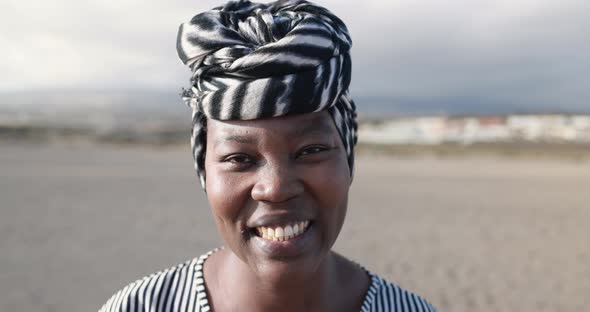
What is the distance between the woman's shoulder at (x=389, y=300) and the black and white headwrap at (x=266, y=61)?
44 centimetres

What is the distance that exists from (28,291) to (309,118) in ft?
23.9

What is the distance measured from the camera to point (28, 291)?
23.8 feet

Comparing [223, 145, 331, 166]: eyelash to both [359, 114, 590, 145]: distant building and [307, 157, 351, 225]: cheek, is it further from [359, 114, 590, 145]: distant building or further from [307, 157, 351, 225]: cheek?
[359, 114, 590, 145]: distant building

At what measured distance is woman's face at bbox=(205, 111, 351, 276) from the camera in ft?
3.83

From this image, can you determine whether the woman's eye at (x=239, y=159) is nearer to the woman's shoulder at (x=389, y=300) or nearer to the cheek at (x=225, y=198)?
the cheek at (x=225, y=198)

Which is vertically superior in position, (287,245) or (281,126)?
(281,126)

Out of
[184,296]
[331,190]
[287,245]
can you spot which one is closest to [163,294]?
[184,296]

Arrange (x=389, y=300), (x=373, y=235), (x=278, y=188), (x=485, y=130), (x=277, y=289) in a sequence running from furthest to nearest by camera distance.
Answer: (x=485, y=130) < (x=373, y=235) < (x=389, y=300) < (x=277, y=289) < (x=278, y=188)

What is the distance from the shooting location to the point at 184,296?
1.41 meters

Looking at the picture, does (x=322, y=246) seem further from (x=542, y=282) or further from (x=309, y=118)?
(x=542, y=282)

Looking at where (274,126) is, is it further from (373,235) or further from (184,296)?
(373,235)

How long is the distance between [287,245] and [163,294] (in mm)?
420

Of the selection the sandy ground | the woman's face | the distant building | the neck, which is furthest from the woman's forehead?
the distant building

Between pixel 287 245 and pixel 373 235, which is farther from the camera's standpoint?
pixel 373 235
